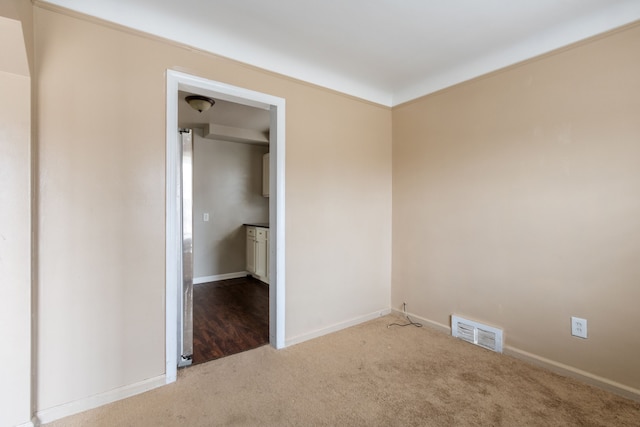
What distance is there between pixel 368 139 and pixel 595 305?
2.27 meters

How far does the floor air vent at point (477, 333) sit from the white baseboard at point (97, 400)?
2417 millimetres

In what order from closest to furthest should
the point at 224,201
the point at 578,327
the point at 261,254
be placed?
the point at 578,327 < the point at 261,254 < the point at 224,201

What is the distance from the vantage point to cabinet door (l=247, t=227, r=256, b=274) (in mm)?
4840

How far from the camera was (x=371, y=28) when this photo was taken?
2.15 meters

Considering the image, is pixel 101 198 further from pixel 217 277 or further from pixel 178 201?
pixel 217 277

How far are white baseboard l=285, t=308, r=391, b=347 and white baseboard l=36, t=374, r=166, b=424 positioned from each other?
1.03 m

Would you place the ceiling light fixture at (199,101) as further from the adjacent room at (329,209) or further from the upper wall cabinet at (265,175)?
the upper wall cabinet at (265,175)

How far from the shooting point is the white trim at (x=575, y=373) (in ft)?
6.20

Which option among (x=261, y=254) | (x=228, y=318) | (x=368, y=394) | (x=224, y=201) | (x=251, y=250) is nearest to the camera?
(x=368, y=394)

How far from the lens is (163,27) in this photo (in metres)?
2.00

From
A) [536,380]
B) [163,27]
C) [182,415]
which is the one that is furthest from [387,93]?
[182,415]

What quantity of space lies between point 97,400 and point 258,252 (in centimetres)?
294

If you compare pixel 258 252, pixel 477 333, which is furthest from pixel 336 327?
pixel 258 252

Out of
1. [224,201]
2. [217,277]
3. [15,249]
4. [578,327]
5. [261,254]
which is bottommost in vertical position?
[217,277]
